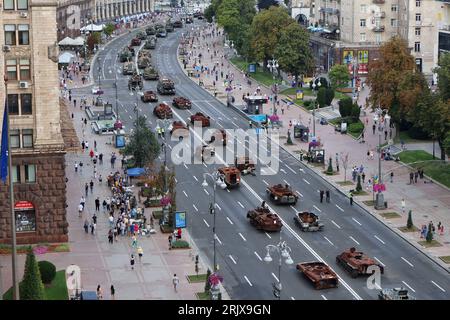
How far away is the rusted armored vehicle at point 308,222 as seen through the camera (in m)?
76.3

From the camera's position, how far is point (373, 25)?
164000 millimetres

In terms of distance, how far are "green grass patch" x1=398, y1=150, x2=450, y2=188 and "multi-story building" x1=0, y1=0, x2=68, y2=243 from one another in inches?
1554

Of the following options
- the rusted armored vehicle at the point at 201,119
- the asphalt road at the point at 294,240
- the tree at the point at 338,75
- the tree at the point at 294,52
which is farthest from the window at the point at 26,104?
the tree at the point at 294,52

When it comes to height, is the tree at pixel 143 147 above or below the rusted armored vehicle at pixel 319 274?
above

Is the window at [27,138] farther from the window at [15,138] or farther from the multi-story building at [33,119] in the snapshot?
the window at [15,138]

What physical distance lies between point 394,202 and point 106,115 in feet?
181

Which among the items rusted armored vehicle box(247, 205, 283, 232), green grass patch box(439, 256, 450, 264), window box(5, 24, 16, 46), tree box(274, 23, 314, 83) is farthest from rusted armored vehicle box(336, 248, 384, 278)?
tree box(274, 23, 314, 83)

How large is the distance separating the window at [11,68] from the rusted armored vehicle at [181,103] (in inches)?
2625

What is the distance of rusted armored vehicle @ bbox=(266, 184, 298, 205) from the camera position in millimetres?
84562

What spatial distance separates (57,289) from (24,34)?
2080 cm
